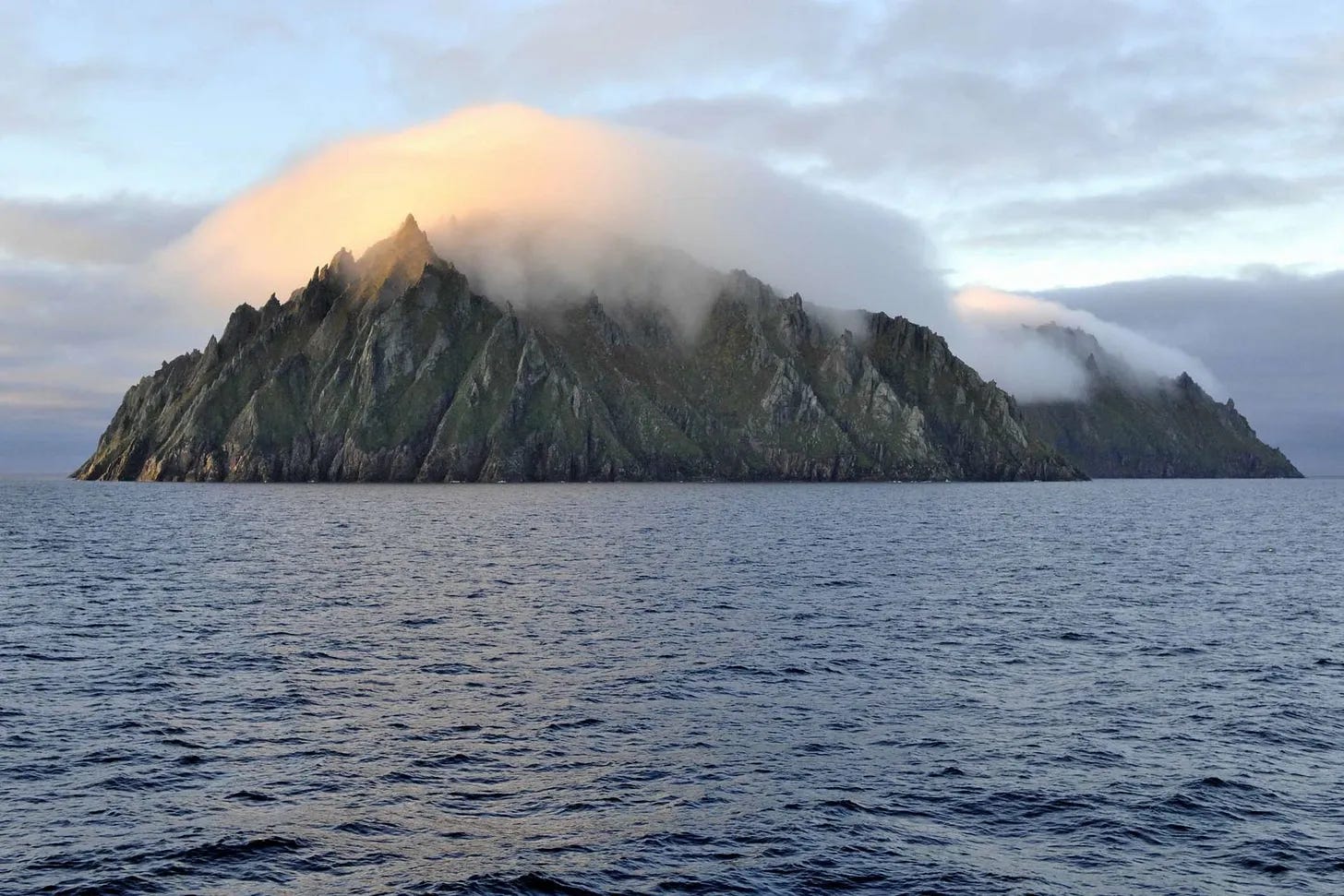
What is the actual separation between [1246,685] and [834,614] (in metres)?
24.9

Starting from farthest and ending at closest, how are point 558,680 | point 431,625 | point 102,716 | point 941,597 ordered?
point 941,597
point 431,625
point 558,680
point 102,716

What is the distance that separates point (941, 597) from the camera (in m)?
73.9

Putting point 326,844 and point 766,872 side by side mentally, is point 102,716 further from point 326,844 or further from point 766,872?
point 766,872

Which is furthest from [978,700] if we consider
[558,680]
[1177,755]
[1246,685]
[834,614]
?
[834,614]

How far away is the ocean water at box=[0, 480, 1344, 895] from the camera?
82.7 feet

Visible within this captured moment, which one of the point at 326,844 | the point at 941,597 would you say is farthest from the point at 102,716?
the point at 941,597

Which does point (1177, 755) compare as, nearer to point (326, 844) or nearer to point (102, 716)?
point (326, 844)

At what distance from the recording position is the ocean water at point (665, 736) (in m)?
25.2

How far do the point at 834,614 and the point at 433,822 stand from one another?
4106 centimetres

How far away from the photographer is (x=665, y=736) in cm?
3616

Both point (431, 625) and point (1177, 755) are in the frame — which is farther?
point (431, 625)

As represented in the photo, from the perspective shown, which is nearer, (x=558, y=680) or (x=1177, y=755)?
(x=1177, y=755)

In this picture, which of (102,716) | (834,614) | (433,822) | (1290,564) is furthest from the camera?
(1290,564)

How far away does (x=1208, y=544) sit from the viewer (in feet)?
427
